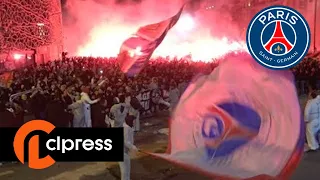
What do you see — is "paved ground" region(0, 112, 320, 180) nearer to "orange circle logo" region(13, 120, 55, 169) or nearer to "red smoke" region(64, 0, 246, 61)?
"orange circle logo" region(13, 120, 55, 169)

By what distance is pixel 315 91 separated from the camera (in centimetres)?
427

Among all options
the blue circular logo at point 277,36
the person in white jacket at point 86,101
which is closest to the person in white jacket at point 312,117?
the blue circular logo at point 277,36

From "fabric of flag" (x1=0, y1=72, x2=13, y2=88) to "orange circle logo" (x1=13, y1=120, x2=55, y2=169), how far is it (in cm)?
37

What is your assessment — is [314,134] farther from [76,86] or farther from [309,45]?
[76,86]

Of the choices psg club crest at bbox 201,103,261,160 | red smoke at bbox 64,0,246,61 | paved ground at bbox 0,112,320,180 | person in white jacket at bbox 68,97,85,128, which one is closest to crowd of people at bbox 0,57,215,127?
person in white jacket at bbox 68,97,85,128

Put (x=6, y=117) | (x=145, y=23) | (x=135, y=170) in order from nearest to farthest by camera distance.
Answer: (x=6, y=117) → (x=145, y=23) → (x=135, y=170)

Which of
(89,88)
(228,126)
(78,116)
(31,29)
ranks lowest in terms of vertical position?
(228,126)

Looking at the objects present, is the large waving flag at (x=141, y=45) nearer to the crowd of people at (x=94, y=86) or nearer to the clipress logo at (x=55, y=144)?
the crowd of people at (x=94, y=86)

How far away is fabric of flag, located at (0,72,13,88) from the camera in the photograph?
3865 millimetres

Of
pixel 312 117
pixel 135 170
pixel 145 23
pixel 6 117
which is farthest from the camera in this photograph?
pixel 312 117

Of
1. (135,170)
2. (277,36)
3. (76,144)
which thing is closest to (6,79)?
(76,144)

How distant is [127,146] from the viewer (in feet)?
13.0

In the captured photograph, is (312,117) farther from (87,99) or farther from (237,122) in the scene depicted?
(87,99)

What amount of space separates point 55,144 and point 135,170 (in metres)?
0.73
